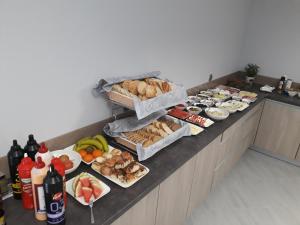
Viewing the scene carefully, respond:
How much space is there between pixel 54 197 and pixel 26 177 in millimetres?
157

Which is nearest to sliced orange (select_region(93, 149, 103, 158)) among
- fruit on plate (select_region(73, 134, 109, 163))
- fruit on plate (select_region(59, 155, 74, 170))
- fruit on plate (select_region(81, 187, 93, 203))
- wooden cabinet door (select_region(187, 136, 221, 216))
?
fruit on plate (select_region(73, 134, 109, 163))

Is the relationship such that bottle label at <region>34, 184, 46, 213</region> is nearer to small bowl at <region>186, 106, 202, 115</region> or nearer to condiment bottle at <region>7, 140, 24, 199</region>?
condiment bottle at <region>7, 140, 24, 199</region>

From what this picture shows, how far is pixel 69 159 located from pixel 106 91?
0.43 metres

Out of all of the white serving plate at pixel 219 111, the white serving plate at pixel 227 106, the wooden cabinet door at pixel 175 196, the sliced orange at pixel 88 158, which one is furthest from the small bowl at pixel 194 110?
the sliced orange at pixel 88 158

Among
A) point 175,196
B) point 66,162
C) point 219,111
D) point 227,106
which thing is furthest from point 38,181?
point 227,106

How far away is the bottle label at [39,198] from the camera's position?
926 millimetres

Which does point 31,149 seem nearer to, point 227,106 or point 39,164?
point 39,164

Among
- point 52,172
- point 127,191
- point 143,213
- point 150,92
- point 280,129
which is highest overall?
point 150,92

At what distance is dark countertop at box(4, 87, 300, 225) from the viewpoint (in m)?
1.00

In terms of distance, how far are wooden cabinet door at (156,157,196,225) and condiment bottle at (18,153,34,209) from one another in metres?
0.62

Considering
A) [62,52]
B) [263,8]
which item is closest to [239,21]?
[263,8]

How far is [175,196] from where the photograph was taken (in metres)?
1.52

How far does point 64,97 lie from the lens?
134cm

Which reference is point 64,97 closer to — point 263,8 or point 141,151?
point 141,151
